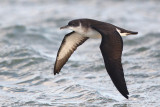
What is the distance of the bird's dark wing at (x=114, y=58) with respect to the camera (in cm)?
682

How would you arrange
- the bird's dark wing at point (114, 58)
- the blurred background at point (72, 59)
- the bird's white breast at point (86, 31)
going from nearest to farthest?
the bird's dark wing at point (114, 58) < the bird's white breast at point (86, 31) < the blurred background at point (72, 59)

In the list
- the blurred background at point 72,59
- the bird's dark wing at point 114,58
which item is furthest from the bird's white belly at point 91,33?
the blurred background at point 72,59

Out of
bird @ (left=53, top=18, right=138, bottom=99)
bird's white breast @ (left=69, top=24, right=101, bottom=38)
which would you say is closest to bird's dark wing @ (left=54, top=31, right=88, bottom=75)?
bird @ (left=53, top=18, right=138, bottom=99)

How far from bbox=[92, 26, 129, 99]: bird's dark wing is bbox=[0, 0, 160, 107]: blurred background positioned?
1324mm

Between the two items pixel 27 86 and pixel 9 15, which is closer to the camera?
pixel 27 86

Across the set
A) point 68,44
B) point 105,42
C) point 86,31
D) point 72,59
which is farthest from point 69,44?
point 72,59

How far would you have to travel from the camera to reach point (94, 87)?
934 cm

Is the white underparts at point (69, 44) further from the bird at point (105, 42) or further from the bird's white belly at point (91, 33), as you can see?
the bird's white belly at point (91, 33)

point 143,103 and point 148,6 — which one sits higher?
point 148,6

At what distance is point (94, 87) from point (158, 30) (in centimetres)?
567

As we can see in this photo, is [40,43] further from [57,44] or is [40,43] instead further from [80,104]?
[80,104]

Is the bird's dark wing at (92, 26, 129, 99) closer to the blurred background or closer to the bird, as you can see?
the bird

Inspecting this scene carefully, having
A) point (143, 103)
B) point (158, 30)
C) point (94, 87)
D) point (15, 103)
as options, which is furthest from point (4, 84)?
point (158, 30)

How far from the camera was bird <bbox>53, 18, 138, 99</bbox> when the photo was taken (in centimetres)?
688
